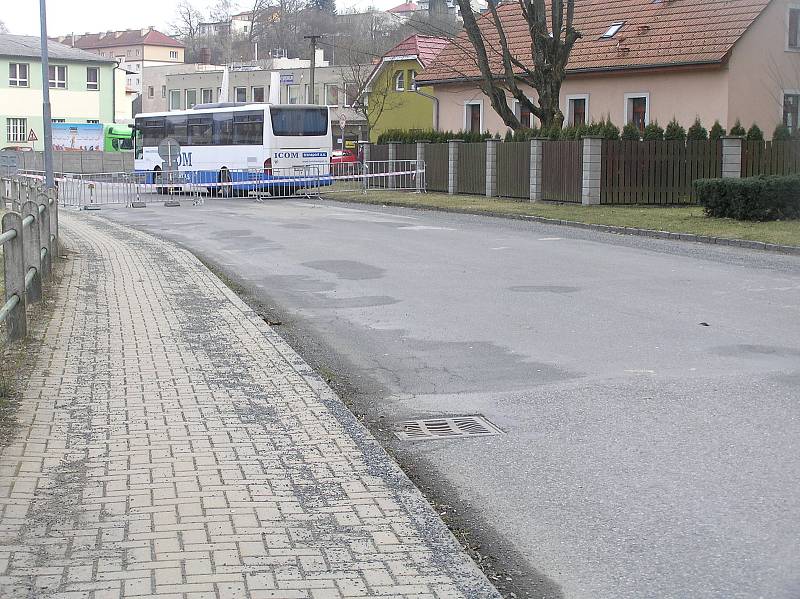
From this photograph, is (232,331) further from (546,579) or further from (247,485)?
(546,579)

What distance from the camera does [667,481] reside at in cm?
619

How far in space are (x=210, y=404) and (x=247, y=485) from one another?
194 cm

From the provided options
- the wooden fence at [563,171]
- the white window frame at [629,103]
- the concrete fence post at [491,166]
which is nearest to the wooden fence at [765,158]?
the wooden fence at [563,171]

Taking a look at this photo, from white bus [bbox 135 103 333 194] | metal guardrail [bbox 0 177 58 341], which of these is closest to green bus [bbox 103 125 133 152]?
white bus [bbox 135 103 333 194]

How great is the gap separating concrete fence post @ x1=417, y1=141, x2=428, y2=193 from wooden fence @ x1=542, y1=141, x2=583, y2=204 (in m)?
8.64

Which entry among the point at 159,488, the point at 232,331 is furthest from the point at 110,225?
the point at 159,488

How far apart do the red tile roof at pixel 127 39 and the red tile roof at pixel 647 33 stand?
12000cm

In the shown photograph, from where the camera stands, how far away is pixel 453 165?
127 ft

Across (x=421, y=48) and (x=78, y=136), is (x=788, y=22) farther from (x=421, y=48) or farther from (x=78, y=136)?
(x=78, y=136)

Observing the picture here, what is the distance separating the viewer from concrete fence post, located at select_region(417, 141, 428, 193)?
41031 millimetres

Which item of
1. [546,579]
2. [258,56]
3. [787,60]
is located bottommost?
[546,579]

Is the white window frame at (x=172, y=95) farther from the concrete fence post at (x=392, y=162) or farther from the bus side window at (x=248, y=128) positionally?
the concrete fence post at (x=392, y=162)

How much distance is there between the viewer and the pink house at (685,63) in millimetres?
37031

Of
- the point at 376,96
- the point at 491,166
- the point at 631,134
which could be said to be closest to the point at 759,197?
the point at 631,134
